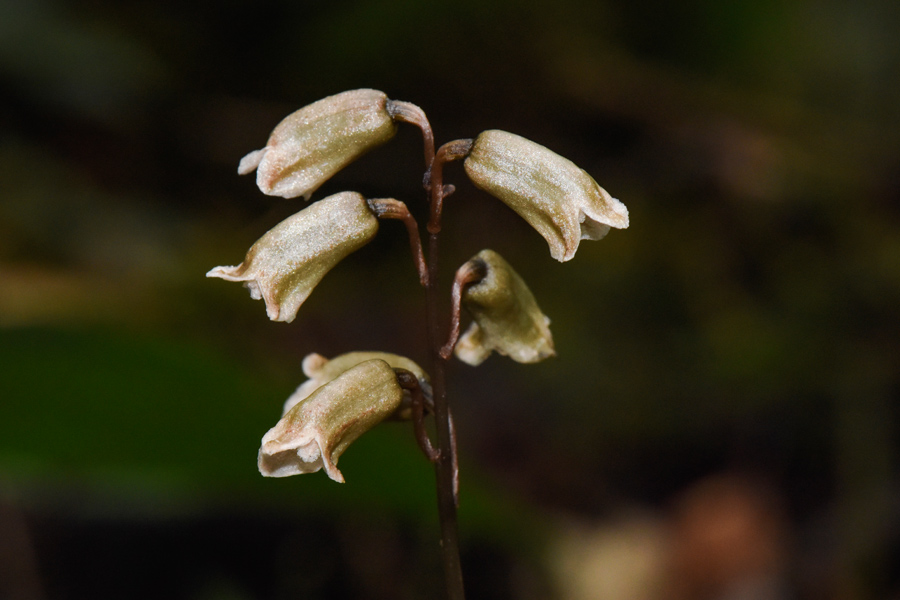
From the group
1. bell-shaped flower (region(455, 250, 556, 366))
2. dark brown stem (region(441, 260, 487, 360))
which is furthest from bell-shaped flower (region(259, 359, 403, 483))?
bell-shaped flower (region(455, 250, 556, 366))

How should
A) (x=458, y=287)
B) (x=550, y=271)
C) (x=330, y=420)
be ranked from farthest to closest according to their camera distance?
(x=550, y=271) < (x=458, y=287) < (x=330, y=420)

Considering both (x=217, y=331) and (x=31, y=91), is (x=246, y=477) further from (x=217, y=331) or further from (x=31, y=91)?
(x=31, y=91)

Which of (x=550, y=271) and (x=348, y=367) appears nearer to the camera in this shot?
(x=348, y=367)

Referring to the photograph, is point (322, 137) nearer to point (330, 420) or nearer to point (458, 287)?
point (458, 287)

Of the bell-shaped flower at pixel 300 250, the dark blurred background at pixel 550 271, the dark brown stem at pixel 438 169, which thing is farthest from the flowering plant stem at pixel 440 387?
the dark blurred background at pixel 550 271

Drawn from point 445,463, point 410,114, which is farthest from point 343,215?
point 445,463

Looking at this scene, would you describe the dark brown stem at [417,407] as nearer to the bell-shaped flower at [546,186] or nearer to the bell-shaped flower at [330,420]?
the bell-shaped flower at [330,420]
